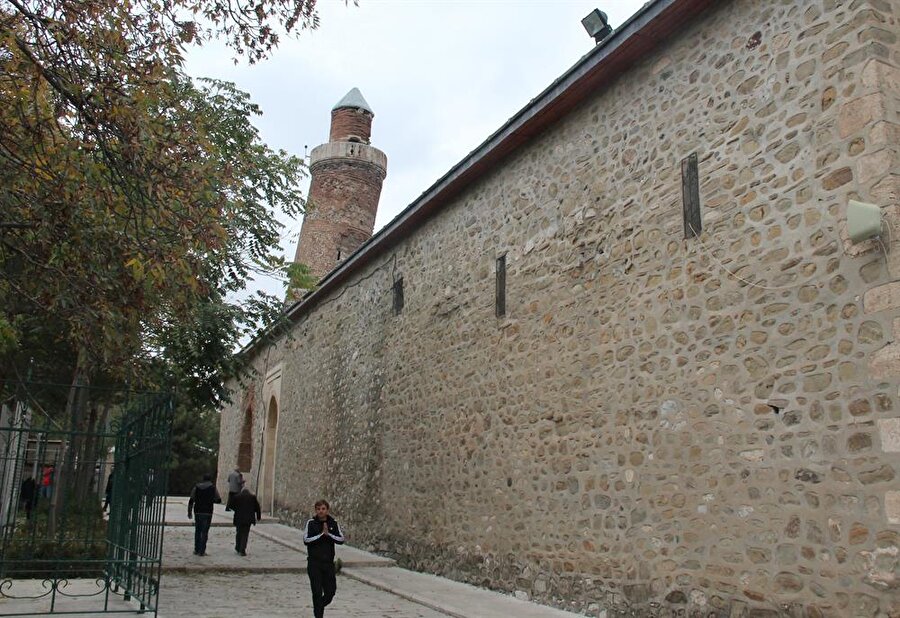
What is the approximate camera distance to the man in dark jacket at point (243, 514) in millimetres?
10992

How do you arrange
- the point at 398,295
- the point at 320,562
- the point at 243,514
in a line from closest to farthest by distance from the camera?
the point at 320,562
the point at 243,514
the point at 398,295

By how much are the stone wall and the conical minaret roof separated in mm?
18123

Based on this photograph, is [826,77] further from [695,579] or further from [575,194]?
[695,579]

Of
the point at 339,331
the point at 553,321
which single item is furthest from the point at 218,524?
the point at 553,321

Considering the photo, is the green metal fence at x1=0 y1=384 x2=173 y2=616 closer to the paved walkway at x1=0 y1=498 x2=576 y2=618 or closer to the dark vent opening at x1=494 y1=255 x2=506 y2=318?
the paved walkway at x1=0 y1=498 x2=576 y2=618

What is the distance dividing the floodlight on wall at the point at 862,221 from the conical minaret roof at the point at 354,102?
24300 mm

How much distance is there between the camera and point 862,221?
505cm

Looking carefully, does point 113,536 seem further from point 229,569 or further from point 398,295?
point 398,295

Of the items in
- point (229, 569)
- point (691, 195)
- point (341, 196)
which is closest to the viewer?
point (691, 195)

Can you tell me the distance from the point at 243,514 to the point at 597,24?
8.07 metres

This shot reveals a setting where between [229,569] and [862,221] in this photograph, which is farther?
[229,569]

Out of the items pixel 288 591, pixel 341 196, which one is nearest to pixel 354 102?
pixel 341 196

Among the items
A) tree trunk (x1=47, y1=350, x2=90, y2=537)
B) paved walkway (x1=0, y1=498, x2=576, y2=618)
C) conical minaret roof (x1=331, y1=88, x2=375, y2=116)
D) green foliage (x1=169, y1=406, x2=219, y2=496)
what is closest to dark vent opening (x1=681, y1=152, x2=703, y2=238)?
paved walkway (x1=0, y1=498, x2=576, y2=618)

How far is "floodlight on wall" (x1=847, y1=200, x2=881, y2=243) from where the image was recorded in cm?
498
